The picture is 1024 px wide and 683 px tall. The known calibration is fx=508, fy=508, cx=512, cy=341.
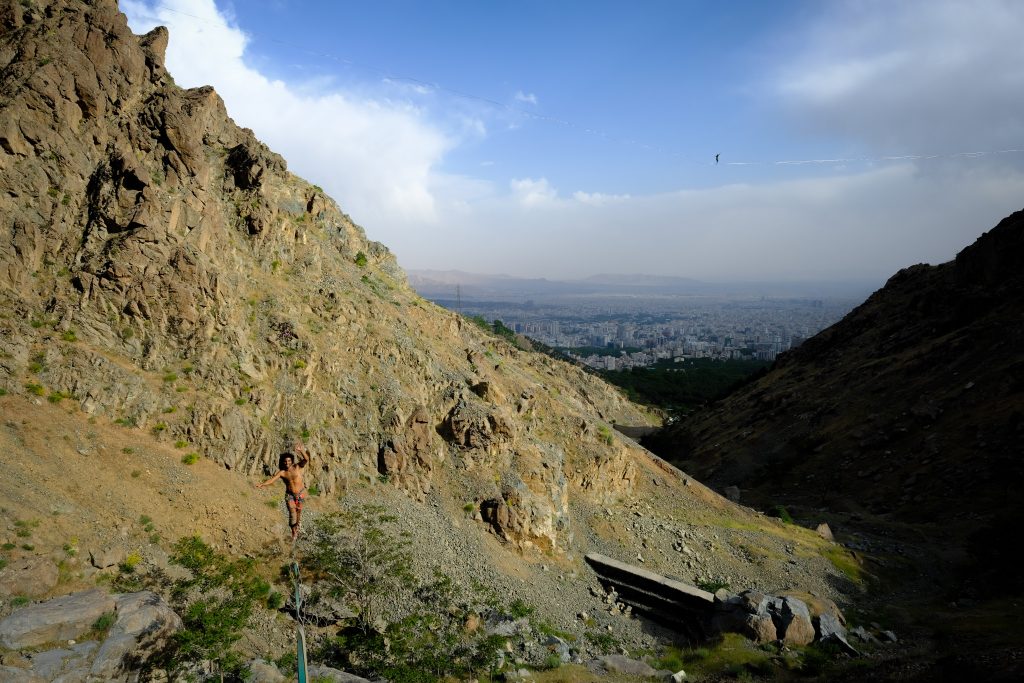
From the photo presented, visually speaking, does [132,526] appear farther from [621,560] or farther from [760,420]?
[760,420]

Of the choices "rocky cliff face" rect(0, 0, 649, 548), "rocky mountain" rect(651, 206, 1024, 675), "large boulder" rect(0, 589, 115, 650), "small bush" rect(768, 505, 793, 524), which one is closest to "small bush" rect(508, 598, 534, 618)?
"rocky cliff face" rect(0, 0, 649, 548)

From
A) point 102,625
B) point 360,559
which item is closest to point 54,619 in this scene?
point 102,625

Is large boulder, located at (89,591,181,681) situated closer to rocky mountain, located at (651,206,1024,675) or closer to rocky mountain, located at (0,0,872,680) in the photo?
rocky mountain, located at (0,0,872,680)

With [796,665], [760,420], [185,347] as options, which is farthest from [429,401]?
[760,420]

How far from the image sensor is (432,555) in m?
21.3

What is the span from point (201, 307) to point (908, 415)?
54376mm

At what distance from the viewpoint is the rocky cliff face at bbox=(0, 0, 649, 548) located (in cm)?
1916

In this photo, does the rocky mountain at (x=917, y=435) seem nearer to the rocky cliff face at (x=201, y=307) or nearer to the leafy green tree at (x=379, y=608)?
the leafy green tree at (x=379, y=608)

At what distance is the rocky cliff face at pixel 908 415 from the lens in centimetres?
3656

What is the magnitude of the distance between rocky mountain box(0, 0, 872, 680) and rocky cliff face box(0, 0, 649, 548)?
0.31 feet

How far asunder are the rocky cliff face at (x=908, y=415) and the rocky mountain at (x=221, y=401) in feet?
46.4

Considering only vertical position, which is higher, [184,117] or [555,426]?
[184,117]

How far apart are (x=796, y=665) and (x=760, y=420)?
4483cm

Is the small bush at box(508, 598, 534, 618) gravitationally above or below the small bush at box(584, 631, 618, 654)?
above
